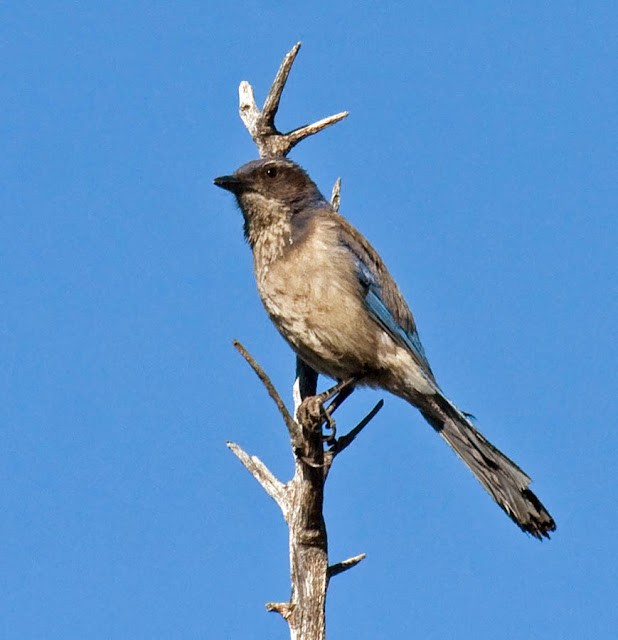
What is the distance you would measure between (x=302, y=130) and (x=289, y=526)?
3624 millimetres

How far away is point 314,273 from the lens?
24.3 feet

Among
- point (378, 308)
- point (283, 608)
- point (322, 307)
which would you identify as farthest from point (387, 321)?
point (283, 608)

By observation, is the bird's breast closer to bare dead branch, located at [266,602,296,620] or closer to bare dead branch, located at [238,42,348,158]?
bare dead branch, located at [238,42,348,158]

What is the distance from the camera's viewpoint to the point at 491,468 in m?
7.60

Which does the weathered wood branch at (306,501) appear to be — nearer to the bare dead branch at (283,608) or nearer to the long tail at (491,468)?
the bare dead branch at (283,608)

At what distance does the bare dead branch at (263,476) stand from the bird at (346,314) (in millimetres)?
870

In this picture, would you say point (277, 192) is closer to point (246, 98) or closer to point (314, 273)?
point (314, 273)

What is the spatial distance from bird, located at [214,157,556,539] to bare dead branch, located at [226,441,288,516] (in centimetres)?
87

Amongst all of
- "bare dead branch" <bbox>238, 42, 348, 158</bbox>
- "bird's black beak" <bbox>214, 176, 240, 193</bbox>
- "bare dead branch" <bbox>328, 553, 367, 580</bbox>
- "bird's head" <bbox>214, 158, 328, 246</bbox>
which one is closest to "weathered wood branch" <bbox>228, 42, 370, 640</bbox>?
"bare dead branch" <bbox>328, 553, 367, 580</bbox>

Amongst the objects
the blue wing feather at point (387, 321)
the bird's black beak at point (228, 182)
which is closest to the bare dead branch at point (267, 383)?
the blue wing feather at point (387, 321)

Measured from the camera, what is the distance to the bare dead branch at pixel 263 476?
7031 millimetres

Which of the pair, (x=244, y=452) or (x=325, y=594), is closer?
(x=325, y=594)

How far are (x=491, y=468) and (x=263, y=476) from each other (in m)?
1.72

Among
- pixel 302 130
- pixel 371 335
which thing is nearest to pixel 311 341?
pixel 371 335
